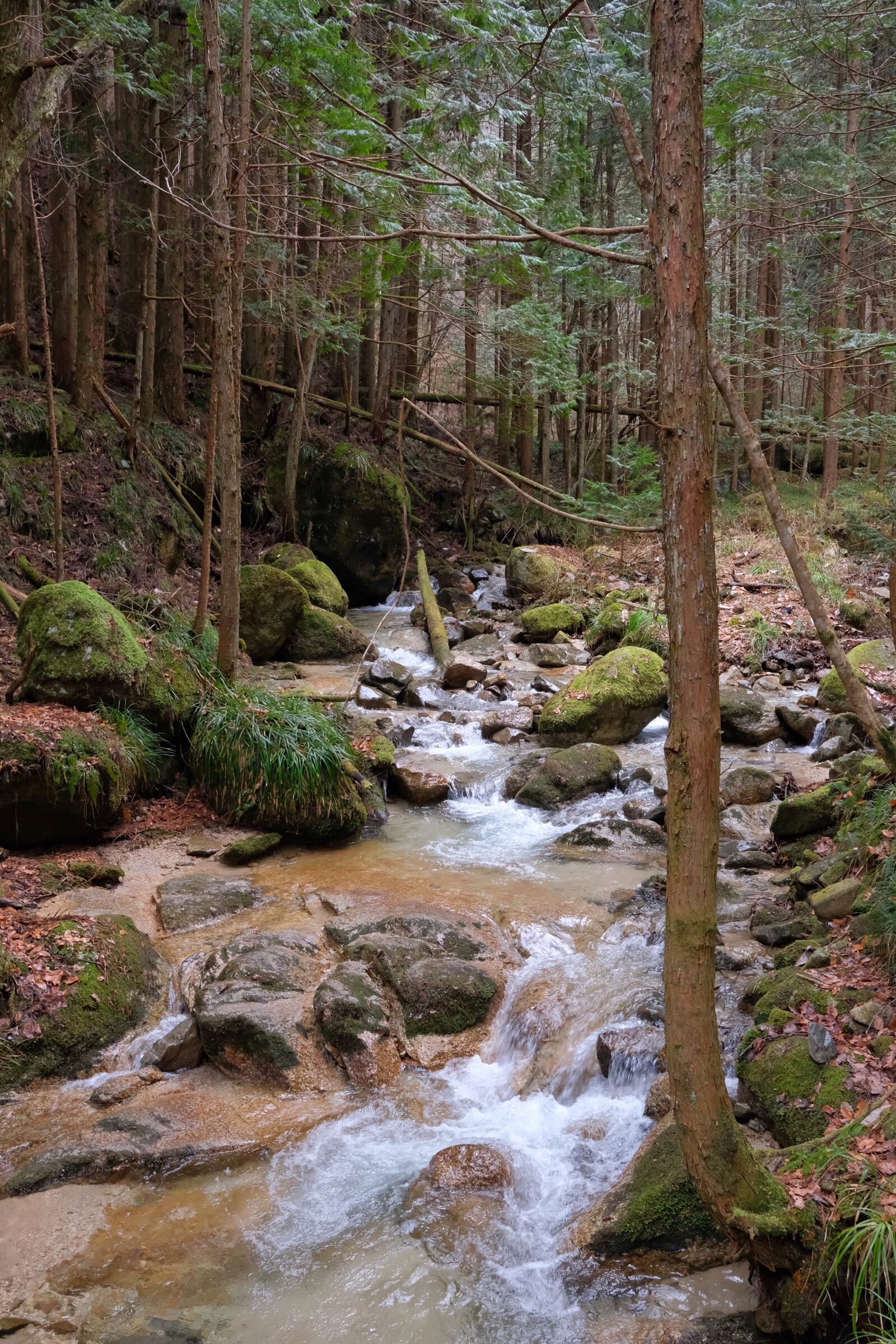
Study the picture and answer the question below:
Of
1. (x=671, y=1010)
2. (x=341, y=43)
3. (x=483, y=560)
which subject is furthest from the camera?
(x=483, y=560)

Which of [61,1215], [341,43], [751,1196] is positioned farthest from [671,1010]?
[341,43]

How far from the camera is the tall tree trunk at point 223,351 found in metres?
7.53

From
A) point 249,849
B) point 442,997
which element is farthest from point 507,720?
point 442,997

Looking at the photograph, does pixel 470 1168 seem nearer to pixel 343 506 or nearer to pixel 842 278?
pixel 842 278

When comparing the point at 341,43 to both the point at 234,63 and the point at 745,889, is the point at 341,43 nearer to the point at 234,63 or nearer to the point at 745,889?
the point at 234,63

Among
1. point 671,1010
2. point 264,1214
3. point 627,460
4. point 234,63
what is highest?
point 234,63

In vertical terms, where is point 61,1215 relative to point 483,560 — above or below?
below

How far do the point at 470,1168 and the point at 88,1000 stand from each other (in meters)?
2.28

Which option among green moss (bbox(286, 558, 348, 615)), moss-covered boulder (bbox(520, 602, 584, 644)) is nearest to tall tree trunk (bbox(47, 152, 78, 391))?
green moss (bbox(286, 558, 348, 615))

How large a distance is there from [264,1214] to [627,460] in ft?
47.9

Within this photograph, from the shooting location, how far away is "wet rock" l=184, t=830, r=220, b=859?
282 inches

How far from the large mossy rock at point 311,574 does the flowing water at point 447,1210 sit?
28.5ft

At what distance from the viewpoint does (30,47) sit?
25.2 feet

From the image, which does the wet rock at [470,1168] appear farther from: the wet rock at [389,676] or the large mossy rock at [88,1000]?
the wet rock at [389,676]
